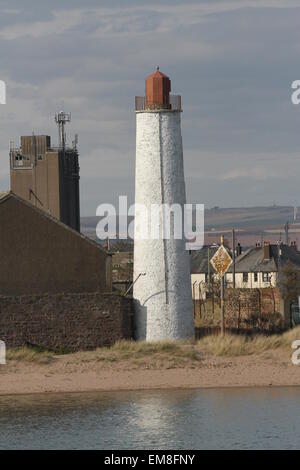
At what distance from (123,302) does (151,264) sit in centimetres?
175

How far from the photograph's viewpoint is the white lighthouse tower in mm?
46719

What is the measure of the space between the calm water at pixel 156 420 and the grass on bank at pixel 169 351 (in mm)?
2899

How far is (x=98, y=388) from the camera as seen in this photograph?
140ft

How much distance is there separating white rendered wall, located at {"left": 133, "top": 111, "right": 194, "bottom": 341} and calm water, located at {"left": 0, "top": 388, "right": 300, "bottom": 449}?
5.36 meters

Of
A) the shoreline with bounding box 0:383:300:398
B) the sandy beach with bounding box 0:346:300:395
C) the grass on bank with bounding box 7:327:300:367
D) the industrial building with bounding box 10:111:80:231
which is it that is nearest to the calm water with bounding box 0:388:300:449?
the shoreline with bounding box 0:383:300:398

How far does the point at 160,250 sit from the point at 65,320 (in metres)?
4.33

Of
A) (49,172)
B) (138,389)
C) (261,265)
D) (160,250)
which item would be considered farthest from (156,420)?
(261,265)

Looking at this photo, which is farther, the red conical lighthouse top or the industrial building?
the industrial building

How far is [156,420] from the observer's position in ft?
123

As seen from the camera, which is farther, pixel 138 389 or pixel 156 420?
pixel 138 389

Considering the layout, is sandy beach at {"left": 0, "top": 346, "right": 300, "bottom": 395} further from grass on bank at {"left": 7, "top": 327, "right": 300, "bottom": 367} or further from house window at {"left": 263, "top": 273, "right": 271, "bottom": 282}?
house window at {"left": 263, "top": 273, "right": 271, "bottom": 282}

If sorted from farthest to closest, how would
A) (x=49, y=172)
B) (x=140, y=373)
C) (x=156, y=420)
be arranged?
(x=49, y=172)
(x=140, y=373)
(x=156, y=420)

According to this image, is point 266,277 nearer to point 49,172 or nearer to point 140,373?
point 49,172
